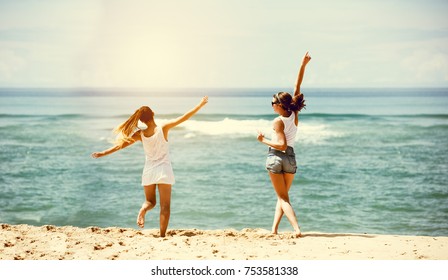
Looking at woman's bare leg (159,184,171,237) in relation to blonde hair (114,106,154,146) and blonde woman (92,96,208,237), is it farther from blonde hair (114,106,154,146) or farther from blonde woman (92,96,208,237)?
blonde hair (114,106,154,146)

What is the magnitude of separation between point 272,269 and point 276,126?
138 centimetres

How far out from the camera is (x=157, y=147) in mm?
5223

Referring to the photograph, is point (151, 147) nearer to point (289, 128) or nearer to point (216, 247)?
point (216, 247)

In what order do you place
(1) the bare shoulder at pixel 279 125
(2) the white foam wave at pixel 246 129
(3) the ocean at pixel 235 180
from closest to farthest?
(1) the bare shoulder at pixel 279 125, (3) the ocean at pixel 235 180, (2) the white foam wave at pixel 246 129

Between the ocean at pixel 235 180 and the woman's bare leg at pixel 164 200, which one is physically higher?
the woman's bare leg at pixel 164 200

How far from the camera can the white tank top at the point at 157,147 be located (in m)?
5.18

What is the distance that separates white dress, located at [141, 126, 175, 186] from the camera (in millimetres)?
5199

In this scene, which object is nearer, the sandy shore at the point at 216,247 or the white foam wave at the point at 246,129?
the sandy shore at the point at 216,247

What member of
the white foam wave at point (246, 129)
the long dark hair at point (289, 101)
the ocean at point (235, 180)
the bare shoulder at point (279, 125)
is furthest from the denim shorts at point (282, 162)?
the white foam wave at point (246, 129)

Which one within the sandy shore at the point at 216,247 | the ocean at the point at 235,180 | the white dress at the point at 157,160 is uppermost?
the white dress at the point at 157,160

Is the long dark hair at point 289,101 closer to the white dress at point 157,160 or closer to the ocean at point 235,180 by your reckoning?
the white dress at point 157,160

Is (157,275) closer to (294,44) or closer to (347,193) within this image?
(347,193)

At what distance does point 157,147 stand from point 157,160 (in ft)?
0.46

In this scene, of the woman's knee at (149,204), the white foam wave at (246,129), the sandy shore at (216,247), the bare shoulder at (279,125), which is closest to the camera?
the sandy shore at (216,247)
